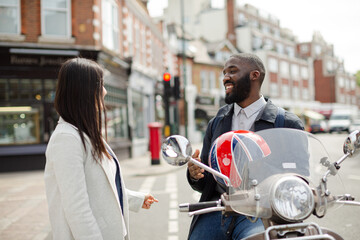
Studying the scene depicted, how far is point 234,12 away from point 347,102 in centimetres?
2730

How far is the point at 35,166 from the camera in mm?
12555

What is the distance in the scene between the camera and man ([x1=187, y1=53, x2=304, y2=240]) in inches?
88.4

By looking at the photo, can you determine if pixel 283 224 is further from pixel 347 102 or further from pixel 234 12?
pixel 347 102

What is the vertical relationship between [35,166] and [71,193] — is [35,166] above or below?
below

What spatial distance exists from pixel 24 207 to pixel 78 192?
5.57m

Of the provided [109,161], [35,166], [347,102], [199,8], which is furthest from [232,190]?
[347,102]

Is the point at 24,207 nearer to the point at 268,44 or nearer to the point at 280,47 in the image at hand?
the point at 268,44

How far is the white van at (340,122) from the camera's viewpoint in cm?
3634

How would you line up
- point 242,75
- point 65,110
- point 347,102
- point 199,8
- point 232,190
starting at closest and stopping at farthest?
point 232,190 → point 65,110 → point 242,75 → point 199,8 → point 347,102

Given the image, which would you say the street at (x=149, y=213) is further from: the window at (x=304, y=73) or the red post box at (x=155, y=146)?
the window at (x=304, y=73)

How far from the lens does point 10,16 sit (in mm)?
12891

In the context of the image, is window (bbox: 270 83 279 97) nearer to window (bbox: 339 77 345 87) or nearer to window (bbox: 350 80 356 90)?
window (bbox: 339 77 345 87)

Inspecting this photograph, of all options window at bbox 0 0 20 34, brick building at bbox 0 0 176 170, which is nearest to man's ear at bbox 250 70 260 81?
brick building at bbox 0 0 176 170

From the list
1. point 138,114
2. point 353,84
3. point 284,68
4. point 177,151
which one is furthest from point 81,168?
point 353,84
